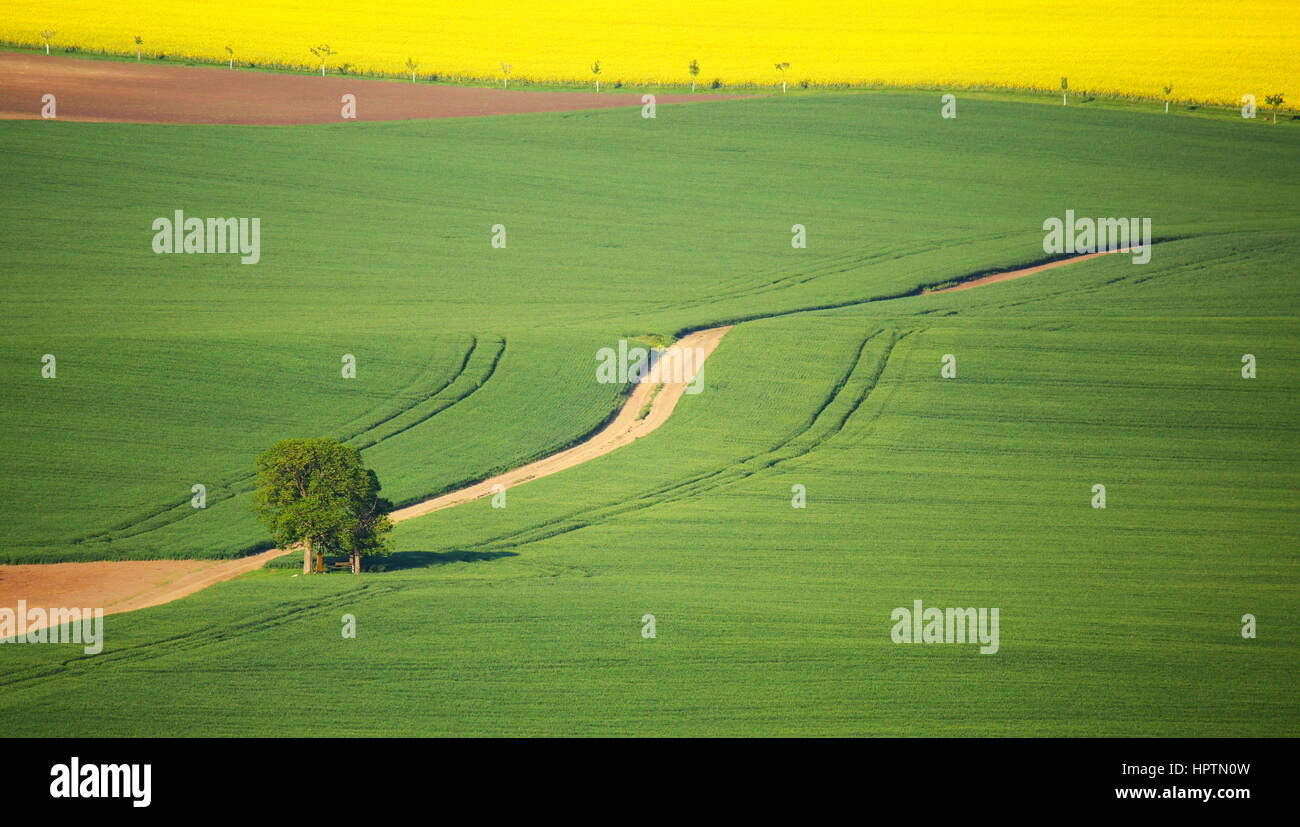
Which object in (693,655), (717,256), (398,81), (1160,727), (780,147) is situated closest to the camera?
(1160,727)

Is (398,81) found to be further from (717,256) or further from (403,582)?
(403,582)

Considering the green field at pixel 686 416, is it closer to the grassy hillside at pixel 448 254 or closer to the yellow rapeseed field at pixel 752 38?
the grassy hillside at pixel 448 254

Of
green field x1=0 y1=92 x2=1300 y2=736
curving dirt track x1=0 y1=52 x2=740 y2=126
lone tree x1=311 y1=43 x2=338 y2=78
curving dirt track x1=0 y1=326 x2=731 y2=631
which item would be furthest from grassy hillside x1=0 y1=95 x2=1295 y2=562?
lone tree x1=311 y1=43 x2=338 y2=78

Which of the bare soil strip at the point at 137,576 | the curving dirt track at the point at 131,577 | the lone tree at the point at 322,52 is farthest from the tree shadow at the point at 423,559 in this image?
the lone tree at the point at 322,52

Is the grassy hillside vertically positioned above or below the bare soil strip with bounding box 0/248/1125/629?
above

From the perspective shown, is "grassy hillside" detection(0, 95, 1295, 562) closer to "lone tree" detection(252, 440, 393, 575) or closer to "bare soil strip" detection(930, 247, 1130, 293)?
"bare soil strip" detection(930, 247, 1130, 293)

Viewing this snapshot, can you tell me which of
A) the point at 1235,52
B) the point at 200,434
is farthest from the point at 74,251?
the point at 1235,52

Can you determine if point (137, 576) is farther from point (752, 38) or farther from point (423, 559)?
point (752, 38)
